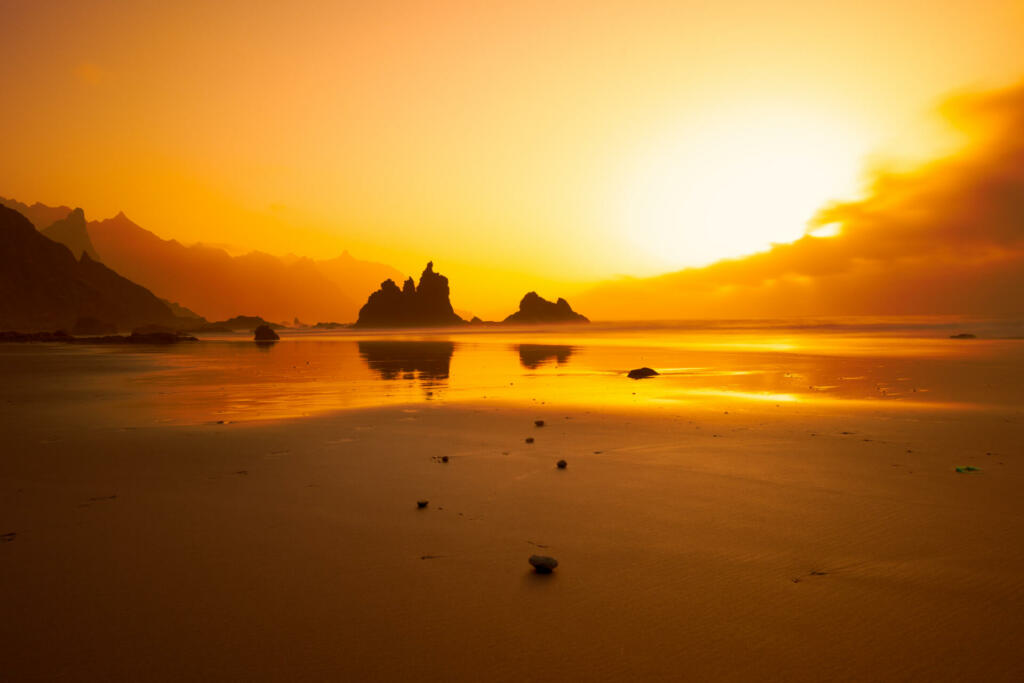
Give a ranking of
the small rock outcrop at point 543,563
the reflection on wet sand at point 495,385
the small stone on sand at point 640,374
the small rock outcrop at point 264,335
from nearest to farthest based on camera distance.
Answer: the small rock outcrop at point 543,563
the reflection on wet sand at point 495,385
the small stone on sand at point 640,374
the small rock outcrop at point 264,335

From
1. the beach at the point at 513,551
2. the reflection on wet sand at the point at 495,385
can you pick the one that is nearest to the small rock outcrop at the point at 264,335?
the reflection on wet sand at the point at 495,385

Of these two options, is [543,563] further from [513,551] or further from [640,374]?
[640,374]

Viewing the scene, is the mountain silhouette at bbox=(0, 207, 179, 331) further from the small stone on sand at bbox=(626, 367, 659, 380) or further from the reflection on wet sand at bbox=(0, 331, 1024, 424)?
the small stone on sand at bbox=(626, 367, 659, 380)

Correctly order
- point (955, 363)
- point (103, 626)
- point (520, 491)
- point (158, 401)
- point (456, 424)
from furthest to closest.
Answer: point (955, 363)
point (158, 401)
point (456, 424)
point (520, 491)
point (103, 626)

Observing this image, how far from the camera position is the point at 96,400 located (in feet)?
57.7

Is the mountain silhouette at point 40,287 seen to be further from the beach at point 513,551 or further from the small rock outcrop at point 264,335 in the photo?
the beach at point 513,551

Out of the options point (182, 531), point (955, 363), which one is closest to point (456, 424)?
point (182, 531)

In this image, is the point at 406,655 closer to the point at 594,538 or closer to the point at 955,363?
Answer: the point at 594,538

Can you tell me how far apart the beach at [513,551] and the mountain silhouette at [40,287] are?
127 meters

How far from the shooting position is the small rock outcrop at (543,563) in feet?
17.0

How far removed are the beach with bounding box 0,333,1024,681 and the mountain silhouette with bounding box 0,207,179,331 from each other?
415 ft

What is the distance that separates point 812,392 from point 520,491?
14.2m

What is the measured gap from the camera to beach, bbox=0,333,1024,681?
12.9 feet

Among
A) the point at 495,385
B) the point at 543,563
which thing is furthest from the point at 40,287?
the point at 543,563
